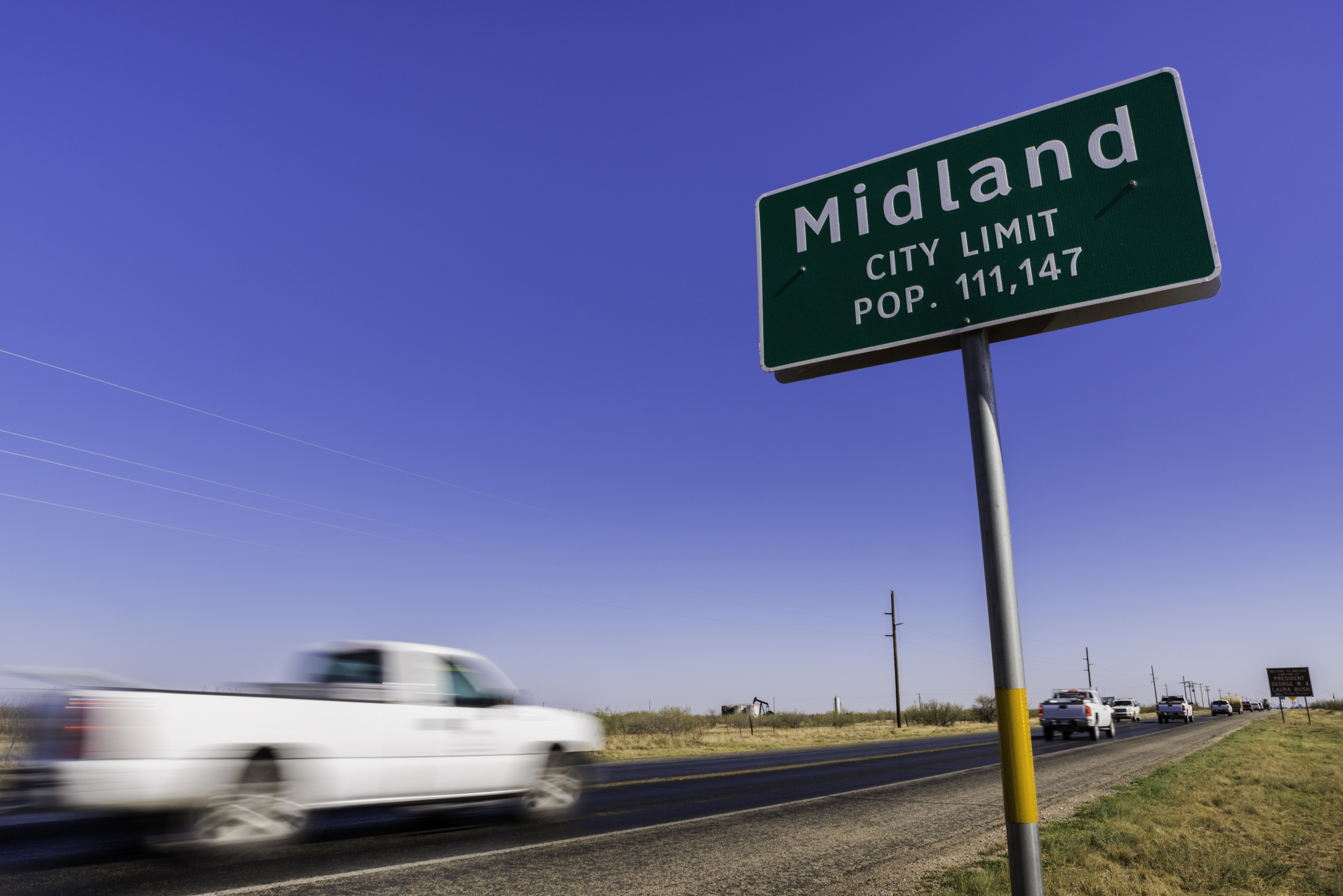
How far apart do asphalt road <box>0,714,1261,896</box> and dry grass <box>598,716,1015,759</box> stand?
11.8 m

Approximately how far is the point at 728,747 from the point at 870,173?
92.9 ft

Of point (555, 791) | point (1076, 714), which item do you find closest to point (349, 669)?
point (555, 791)

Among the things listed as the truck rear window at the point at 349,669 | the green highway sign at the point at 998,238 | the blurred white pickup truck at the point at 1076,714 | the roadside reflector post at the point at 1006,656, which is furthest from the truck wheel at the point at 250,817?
the blurred white pickup truck at the point at 1076,714

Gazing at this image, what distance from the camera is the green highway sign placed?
2.82m

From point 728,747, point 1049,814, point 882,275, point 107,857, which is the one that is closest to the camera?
point 882,275

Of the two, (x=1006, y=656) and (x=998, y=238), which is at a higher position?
(x=998, y=238)

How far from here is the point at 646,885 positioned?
5938mm

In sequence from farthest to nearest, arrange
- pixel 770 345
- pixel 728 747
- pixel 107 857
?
pixel 728 747, pixel 107 857, pixel 770 345

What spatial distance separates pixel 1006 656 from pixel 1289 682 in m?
60.4

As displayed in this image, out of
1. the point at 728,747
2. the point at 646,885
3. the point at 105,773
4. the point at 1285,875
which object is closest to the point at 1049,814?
the point at 1285,875

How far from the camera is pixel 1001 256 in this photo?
9.98ft

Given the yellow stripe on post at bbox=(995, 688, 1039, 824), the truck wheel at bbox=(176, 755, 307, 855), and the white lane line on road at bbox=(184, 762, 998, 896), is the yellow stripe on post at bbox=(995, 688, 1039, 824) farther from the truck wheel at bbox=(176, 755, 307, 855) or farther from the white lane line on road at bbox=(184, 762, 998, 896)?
the truck wheel at bbox=(176, 755, 307, 855)

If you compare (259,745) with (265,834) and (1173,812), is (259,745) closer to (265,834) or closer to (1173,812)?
(265,834)

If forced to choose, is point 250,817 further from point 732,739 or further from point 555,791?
point 732,739
